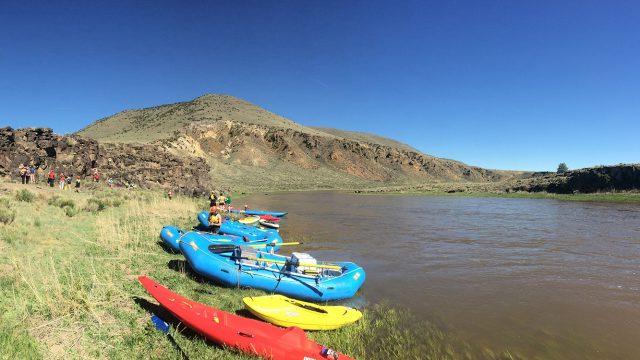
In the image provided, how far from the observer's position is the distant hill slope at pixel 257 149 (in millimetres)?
81562

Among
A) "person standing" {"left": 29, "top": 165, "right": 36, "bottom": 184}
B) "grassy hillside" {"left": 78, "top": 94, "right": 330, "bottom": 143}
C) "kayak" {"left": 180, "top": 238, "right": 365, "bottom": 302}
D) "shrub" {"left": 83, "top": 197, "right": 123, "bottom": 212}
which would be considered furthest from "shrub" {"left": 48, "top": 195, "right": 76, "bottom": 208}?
"grassy hillside" {"left": 78, "top": 94, "right": 330, "bottom": 143}

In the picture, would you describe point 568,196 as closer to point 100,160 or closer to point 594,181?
point 594,181

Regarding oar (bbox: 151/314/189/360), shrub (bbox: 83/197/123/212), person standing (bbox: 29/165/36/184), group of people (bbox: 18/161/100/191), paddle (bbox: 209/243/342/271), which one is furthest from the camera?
person standing (bbox: 29/165/36/184)

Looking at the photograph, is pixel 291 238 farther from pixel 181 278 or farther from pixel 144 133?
pixel 144 133

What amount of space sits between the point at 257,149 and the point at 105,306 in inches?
3568

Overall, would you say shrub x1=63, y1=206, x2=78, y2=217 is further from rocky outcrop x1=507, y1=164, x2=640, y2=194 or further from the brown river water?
rocky outcrop x1=507, y1=164, x2=640, y2=194

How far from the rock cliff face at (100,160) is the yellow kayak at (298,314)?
24.7m

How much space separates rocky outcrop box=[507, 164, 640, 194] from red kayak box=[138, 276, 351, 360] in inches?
2177

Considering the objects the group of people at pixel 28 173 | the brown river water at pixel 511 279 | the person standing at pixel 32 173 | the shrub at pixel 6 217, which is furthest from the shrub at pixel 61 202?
the brown river water at pixel 511 279

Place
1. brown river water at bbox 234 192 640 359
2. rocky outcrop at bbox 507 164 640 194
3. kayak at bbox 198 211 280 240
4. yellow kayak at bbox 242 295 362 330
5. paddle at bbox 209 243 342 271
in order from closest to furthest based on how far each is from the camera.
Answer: yellow kayak at bbox 242 295 362 330, brown river water at bbox 234 192 640 359, paddle at bbox 209 243 342 271, kayak at bbox 198 211 280 240, rocky outcrop at bbox 507 164 640 194

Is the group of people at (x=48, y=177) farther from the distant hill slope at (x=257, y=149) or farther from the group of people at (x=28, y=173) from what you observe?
the distant hill slope at (x=257, y=149)

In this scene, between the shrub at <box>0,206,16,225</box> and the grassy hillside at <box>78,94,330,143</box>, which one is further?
the grassy hillside at <box>78,94,330,143</box>

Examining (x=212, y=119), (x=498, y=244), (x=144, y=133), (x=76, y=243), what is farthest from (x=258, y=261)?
(x=212, y=119)

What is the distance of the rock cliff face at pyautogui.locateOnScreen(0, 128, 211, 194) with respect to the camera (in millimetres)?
25891
